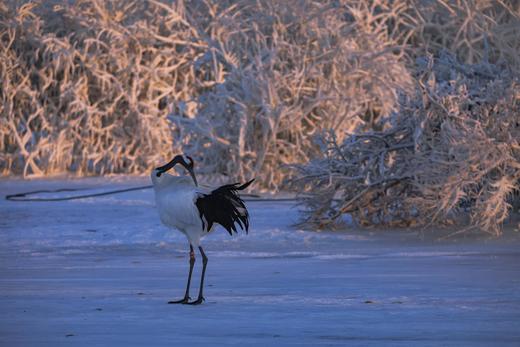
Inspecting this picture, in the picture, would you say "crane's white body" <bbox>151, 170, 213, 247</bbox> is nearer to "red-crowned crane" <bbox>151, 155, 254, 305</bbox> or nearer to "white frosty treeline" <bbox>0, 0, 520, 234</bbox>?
"red-crowned crane" <bbox>151, 155, 254, 305</bbox>

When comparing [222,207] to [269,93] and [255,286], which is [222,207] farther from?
[269,93]

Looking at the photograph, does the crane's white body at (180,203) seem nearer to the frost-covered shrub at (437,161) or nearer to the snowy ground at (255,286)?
the snowy ground at (255,286)

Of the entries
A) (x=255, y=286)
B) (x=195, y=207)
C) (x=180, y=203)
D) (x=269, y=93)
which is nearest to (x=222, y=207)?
(x=195, y=207)

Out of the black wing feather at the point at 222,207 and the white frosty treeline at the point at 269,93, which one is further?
the white frosty treeline at the point at 269,93

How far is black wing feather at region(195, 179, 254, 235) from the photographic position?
28.4 feet

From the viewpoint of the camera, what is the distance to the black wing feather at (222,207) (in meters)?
8.66

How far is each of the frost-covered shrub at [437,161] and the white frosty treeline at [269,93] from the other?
2cm

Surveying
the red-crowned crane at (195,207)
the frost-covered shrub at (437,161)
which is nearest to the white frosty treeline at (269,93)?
the frost-covered shrub at (437,161)

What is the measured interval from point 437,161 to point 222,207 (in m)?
4.11

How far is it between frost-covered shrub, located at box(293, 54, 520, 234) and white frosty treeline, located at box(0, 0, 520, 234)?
1.0 inches

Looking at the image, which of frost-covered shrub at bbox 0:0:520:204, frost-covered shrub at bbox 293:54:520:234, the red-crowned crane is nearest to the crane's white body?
the red-crowned crane

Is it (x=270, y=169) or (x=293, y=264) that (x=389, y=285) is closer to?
(x=293, y=264)

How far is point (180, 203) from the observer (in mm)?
8820

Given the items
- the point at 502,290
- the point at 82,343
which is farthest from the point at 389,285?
the point at 82,343
